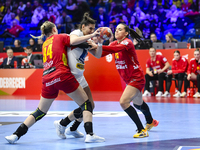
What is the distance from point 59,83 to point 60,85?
3cm

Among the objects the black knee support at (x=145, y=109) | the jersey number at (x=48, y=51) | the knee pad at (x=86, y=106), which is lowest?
the black knee support at (x=145, y=109)

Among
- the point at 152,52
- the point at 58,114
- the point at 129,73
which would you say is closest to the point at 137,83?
the point at 129,73

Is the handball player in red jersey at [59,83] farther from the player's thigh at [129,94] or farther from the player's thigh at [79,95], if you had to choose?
the player's thigh at [129,94]

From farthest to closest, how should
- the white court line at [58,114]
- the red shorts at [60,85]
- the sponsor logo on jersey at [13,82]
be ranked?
the sponsor logo on jersey at [13,82]
the white court line at [58,114]
the red shorts at [60,85]

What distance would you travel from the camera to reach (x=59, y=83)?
4.21 metres

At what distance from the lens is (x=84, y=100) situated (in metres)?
4.29

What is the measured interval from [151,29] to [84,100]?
11777 mm

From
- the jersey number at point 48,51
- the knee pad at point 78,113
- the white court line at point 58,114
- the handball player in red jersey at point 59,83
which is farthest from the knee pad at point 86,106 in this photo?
the white court line at point 58,114

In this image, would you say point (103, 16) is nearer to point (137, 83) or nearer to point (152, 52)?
point (152, 52)

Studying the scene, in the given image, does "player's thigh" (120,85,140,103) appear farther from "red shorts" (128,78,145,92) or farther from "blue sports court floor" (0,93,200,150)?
"blue sports court floor" (0,93,200,150)

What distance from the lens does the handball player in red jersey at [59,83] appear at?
13.8 feet

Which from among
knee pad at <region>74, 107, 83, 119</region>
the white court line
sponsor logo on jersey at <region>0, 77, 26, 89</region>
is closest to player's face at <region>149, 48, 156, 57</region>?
the white court line

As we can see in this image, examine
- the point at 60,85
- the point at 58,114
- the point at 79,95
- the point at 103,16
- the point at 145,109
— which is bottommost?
the point at 58,114

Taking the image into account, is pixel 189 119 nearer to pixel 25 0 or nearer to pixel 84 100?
pixel 84 100
